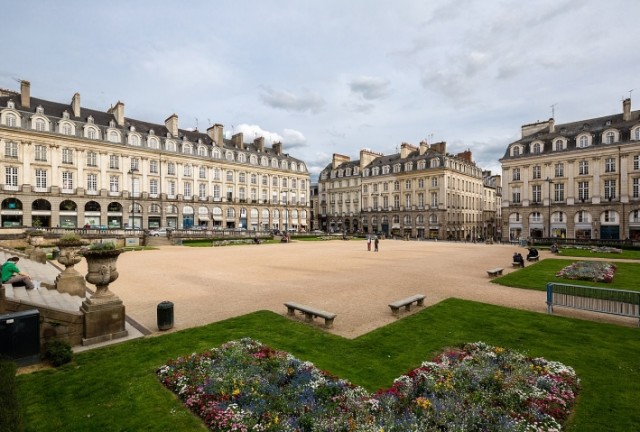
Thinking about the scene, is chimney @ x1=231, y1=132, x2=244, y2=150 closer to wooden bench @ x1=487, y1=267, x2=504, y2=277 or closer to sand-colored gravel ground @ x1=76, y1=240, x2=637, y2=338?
sand-colored gravel ground @ x1=76, y1=240, x2=637, y2=338

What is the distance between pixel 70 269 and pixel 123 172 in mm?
50072

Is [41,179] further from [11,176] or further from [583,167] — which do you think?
[583,167]

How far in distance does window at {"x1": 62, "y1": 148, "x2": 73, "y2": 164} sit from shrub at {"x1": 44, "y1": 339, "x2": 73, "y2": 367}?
55381 millimetres

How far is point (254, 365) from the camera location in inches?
269

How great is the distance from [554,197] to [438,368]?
197ft

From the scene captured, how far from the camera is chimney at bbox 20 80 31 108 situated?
47.7m

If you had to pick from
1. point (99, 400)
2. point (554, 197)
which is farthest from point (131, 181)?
point (554, 197)

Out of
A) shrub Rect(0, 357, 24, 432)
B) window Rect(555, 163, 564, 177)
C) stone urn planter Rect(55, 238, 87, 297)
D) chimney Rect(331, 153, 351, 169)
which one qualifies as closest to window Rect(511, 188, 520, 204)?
window Rect(555, 163, 564, 177)

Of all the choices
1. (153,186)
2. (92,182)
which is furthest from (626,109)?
(92,182)

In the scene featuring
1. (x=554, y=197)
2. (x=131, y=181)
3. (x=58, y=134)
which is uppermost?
(x=58, y=134)

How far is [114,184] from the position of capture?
2186 inches

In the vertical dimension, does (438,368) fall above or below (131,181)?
below

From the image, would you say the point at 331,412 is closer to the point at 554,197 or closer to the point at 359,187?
the point at 554,197

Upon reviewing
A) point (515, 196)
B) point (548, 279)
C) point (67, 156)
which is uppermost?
point (67, 156)
